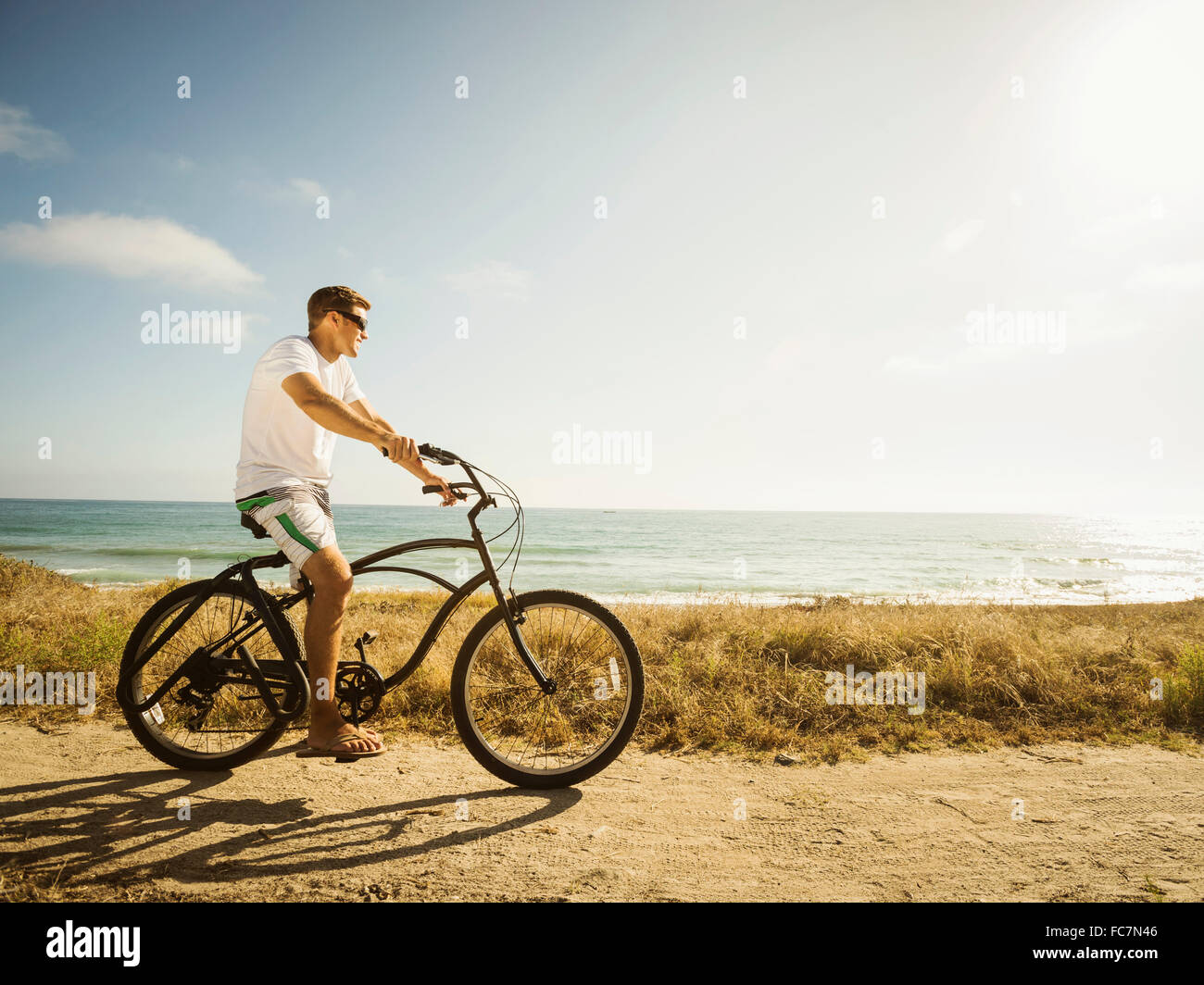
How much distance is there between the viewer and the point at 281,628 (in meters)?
3.62

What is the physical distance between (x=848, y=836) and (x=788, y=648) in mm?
3542

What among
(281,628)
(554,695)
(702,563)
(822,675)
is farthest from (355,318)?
(702,563)

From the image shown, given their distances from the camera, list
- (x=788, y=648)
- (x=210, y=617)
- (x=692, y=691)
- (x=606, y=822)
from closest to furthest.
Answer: (x=606, y=822) < (x=210, y=617) < (x=692, y=691) < (x=788, y=648)

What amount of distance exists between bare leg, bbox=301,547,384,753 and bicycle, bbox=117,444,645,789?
0.11 meters

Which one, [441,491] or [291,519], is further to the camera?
[441,491]

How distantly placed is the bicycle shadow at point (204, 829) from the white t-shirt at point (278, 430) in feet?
5.47

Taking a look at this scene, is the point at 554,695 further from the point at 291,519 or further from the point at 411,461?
the point at 291,519

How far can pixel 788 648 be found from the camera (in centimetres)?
643

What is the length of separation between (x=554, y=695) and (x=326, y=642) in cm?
154

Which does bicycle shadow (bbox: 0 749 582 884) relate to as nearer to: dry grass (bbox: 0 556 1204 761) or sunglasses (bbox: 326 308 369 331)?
dry grass (bbox: 0 556 1204 761)

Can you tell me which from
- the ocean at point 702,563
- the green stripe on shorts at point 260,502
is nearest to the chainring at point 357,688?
the green stripe on shorts at point 260,502
